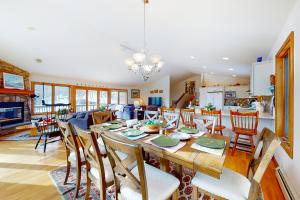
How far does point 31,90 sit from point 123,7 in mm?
5520

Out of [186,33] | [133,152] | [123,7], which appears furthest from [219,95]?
[133,152]

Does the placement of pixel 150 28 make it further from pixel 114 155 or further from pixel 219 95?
pixel 219 95

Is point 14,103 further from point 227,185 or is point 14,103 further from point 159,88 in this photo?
point 159,88

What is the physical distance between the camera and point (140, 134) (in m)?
1.80

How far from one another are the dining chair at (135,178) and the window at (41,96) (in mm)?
6456

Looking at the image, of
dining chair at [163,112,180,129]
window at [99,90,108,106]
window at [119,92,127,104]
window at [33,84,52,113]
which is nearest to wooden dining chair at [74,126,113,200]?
dining chair at [163,112,180,129]

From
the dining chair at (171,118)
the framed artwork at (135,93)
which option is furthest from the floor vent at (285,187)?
the framed artwork at (135,93)

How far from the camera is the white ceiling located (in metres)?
2.12

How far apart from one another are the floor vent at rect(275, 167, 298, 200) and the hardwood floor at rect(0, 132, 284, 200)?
0.08m

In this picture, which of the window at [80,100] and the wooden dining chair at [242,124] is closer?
the wooden dining chair at [242,124]

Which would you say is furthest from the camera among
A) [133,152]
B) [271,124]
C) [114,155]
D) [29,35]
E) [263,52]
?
[29,35]

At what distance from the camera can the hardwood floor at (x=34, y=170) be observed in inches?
73.3

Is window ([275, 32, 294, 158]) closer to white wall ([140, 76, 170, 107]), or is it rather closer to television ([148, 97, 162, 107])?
white wall ([140, 76, 170, 107])

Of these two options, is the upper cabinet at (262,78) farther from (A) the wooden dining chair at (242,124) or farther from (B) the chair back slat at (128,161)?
(B) the chair back slat at (128,161)
